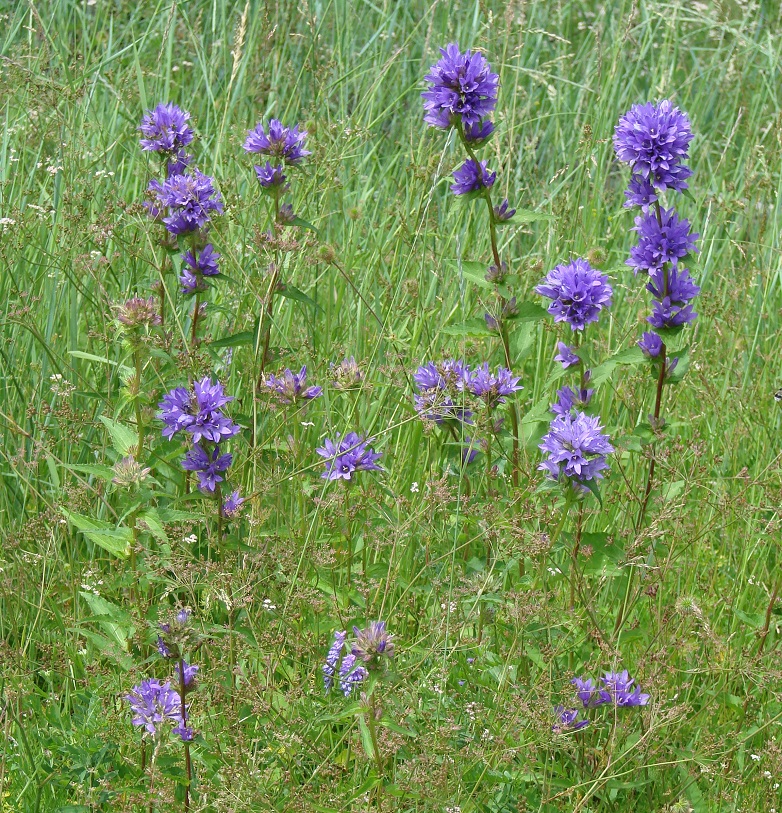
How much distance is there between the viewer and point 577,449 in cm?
205

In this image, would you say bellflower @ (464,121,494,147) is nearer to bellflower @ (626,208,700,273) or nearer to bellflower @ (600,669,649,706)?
bellflower @ (626,208,700,273)

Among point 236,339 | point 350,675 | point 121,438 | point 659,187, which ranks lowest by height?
point 350,675

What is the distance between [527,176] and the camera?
4.47m

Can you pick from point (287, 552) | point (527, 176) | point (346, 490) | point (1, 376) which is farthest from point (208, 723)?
point (527, 176)

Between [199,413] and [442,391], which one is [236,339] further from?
[442,391]

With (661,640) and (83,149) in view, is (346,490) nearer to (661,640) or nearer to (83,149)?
(661,640)

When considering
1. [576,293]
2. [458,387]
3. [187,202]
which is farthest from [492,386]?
[187,202]

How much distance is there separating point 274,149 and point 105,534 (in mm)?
936

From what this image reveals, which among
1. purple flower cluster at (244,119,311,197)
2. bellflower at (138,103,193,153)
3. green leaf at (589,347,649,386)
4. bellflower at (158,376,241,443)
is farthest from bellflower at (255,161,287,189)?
green leaf at (589,347,649,386)

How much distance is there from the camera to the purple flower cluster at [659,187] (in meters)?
2.23

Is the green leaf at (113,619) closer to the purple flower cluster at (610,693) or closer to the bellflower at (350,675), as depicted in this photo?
the bellflower at (350,675)

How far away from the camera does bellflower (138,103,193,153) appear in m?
2.54

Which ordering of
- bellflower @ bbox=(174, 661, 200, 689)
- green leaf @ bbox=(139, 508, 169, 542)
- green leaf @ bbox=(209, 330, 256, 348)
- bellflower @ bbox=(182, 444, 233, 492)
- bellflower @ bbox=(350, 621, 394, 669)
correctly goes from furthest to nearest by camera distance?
green leaf @ bbox=(209, 330, 256, 348), bellflower @ bbox=(182, 444, 233, 492), green leaf @ bbox=(139, 508, 169, 542), bellflower @ bbox=(174, 661, 200, 689), bellflower @ bbox=(350, 621, 394, 669)

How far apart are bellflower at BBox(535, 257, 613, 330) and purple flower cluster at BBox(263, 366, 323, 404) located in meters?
0.54
